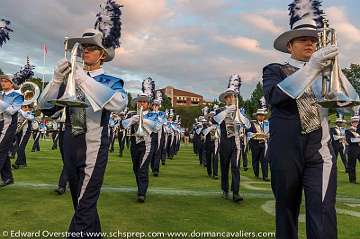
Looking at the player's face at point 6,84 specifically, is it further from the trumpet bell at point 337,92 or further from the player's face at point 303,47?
the trumpet bell at point 337,92

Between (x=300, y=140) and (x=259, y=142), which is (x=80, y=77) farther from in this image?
(x=259, y=142)

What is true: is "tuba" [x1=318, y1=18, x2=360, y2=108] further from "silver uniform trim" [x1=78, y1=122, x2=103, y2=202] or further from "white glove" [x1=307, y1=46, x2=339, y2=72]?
"silver uniform trim" [x1=78, y1=122, x2=103, y2=202]

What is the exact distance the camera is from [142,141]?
10234 mm

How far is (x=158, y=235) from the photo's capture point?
6422 mm

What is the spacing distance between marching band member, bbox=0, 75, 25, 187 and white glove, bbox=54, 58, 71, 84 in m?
5.13

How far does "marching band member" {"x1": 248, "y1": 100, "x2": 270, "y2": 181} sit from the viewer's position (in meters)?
15.4

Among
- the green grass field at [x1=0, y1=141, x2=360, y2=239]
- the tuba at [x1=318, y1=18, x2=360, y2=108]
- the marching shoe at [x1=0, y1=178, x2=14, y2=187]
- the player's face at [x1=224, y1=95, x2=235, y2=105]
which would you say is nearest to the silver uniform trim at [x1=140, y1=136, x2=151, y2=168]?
A: the green grass field at [x1=0, y1=141, x2=360, y2=239]

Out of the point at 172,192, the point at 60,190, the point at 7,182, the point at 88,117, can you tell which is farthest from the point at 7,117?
the point at 88,117

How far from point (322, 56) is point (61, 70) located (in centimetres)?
236

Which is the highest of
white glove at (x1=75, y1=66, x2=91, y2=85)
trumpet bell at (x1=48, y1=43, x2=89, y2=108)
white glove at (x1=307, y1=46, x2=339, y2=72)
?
white glove at (x1=307, y1=46, x2=339, y2=72)

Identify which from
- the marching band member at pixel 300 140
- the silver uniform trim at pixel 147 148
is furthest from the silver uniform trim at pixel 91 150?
the silver uniform trim at pixel 147 148

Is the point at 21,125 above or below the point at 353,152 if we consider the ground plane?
above

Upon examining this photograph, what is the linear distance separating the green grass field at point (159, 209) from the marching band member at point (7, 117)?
45 cm

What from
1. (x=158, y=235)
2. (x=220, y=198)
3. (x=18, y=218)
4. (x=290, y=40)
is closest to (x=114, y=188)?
(x=220, y=198)
